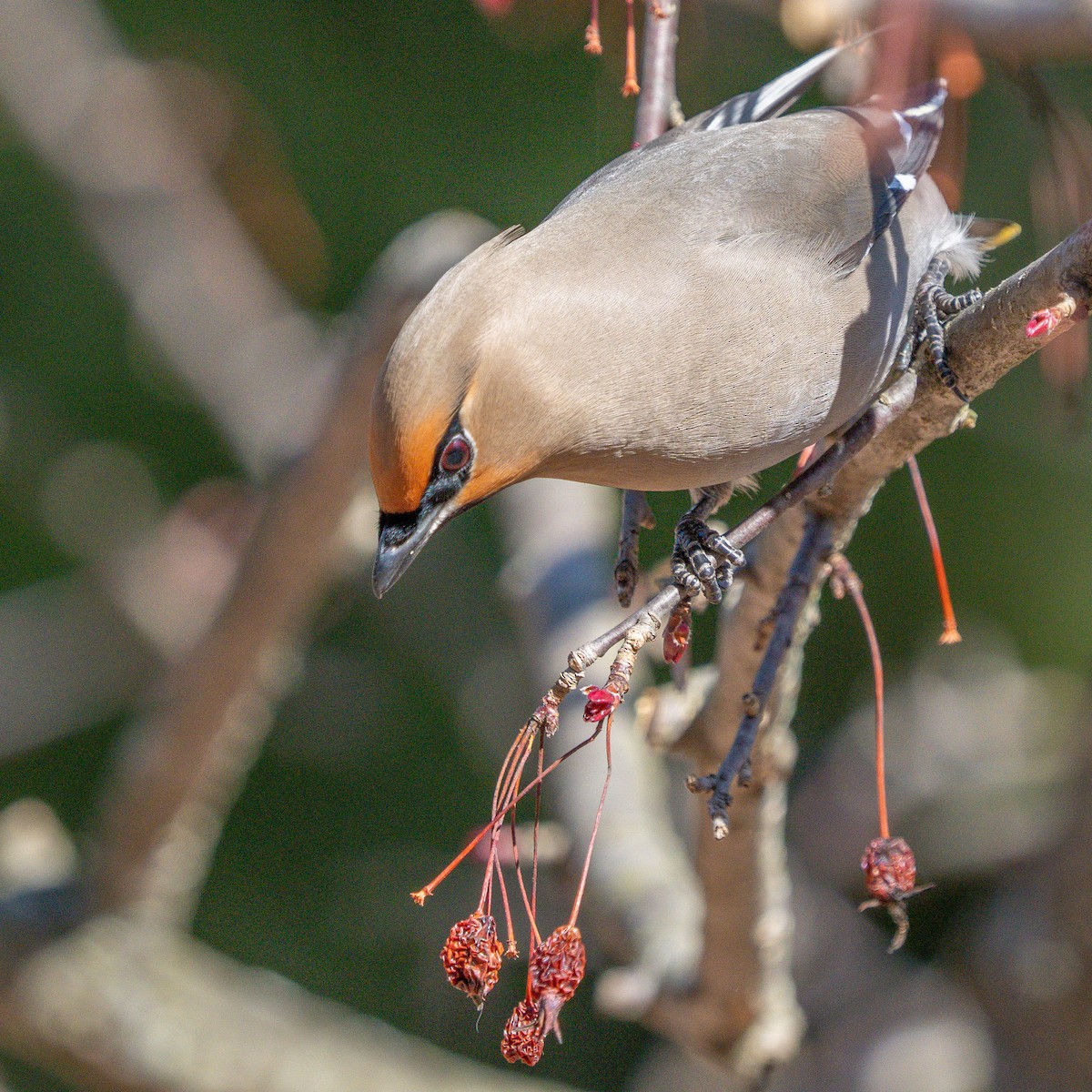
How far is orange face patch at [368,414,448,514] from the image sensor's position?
1.45 m

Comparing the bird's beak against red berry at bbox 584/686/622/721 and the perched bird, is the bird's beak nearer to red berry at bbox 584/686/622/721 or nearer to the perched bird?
the perched bird

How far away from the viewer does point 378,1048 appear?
3062 mm

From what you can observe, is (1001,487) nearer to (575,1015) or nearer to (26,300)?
(575,1015)

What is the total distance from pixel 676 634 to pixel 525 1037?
403 mm

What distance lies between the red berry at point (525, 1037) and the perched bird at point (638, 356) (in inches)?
17.7

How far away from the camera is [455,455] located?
1.51 m

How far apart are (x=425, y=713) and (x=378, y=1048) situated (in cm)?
191

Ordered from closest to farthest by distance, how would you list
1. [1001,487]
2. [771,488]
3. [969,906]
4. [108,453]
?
[771,488] < [969,906] < [1001,487] < [108,453]

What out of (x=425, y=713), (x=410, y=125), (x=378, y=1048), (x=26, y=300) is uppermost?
(x=410, y=125)

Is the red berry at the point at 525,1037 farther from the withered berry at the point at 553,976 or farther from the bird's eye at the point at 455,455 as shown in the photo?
the bird's eye at the point at 455,455

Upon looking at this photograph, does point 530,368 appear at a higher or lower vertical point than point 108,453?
higher

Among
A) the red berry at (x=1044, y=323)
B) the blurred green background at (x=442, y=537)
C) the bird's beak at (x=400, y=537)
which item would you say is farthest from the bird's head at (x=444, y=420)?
the blurred green background at (x=442, y=537)

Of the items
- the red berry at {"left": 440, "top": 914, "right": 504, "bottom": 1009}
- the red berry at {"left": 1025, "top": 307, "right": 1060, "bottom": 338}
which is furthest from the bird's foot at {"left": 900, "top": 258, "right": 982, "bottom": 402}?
the red berry at {"left": 440, "top": 914, "right": 504, "bottom": 1009}

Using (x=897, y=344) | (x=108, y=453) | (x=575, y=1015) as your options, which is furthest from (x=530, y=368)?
(x=108, y=453)
